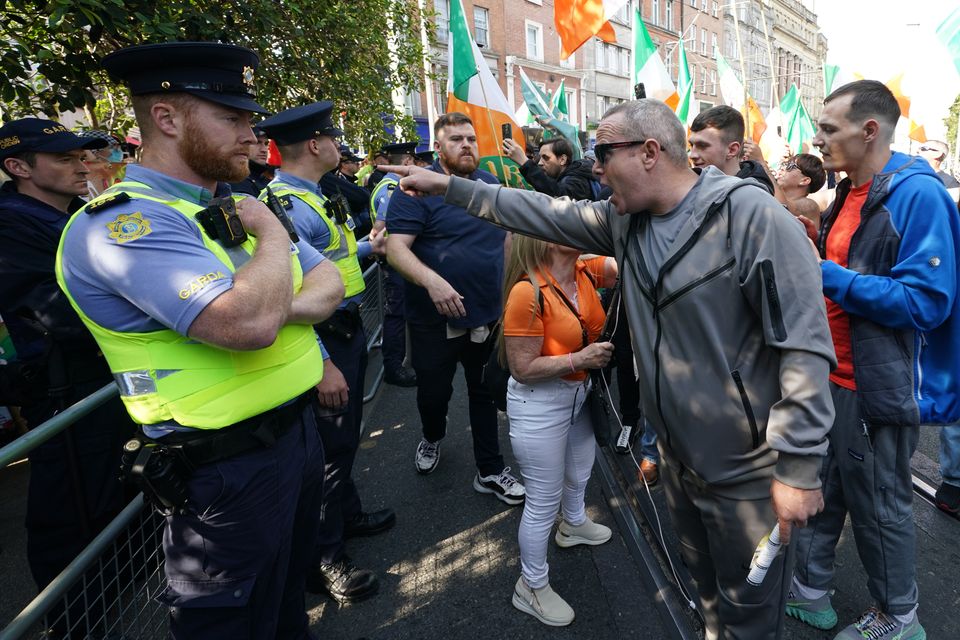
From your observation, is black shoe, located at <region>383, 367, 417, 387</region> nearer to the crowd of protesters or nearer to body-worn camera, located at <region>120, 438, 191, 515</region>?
the crowd of protesters

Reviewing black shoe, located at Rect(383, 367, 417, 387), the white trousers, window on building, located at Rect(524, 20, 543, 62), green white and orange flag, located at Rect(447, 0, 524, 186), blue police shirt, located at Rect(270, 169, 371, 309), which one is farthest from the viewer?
window on building, located at Rect(524, 20, 543, 62)

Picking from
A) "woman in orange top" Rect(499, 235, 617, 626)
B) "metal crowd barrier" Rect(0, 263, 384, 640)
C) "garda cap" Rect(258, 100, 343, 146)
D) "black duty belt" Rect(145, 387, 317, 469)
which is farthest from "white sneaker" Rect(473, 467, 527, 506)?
"garda cap" Rect(258, 100, 343, 146)

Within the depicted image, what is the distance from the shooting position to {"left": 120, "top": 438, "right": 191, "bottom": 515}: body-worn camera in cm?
148

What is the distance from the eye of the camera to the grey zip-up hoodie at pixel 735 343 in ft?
A: 5.09

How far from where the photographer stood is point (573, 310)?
98.7 inches

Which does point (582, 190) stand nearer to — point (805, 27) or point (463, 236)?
point (463, 236)

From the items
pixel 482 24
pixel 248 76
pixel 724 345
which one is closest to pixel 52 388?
pixel 724 345

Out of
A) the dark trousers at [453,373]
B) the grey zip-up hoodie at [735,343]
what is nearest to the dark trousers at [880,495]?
the grey zip-up hoodie at [735,343]

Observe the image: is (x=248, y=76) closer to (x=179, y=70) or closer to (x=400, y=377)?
(x=400, y=377)

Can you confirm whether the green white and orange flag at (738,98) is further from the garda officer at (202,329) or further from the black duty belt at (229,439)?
the black duty belt at (229,439)

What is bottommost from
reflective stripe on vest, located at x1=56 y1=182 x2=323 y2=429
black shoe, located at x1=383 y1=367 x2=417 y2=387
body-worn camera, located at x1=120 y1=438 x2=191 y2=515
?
black shoe, located at x1=383 y1=367 x2=417 y2=387

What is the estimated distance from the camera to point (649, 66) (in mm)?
8547

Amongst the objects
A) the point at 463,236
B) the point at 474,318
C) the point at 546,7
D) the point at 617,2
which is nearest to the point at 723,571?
the point at 474,318

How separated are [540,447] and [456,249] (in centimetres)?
151
